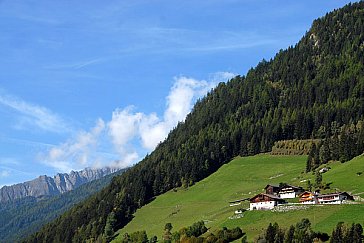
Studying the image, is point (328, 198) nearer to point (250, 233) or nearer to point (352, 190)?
point (352, 190)

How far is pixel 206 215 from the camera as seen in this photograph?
162 meters

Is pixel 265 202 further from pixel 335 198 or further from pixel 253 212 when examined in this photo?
pixel 335 198

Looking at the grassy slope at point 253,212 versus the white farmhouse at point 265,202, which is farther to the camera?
the white farmhouse at point 265,202

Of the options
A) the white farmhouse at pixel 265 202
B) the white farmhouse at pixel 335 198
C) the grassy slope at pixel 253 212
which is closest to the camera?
the grassy slope at pixel 253 212

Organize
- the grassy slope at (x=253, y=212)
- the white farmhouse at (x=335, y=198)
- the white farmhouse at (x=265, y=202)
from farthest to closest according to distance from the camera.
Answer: the white farmhouse at (x=265, y=202), the white farmhouse at (x=335, y=198), the grassy slope at (x=253, y=212)

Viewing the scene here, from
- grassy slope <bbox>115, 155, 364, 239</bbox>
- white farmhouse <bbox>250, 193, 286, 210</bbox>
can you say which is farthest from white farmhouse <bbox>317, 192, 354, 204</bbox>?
white farmhouse <bbox>250, 193, 286, 210</bbox>

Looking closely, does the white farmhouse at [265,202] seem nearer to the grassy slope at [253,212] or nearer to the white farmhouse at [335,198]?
the grassy slope at [253,212]

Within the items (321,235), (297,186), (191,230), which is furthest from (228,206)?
(321,235)

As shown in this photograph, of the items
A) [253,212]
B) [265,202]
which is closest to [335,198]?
[265,202]

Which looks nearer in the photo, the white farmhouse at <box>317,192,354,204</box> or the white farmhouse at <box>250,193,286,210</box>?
the white farmhouse at <box>317,192,354,204</box>

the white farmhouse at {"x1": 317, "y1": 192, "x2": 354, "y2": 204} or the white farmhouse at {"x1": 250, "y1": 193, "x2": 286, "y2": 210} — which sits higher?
the white farmhouse at {"x1": 250, "y1": 193, "x2": 286, "y2": 210}

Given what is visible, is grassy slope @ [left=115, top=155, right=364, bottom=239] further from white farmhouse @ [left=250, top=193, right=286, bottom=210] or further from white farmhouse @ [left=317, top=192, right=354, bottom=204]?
white farmhouse @ [left=317, top=192, right=354, bottom=204]

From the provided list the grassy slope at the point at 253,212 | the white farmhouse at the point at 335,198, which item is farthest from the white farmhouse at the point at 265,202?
the white farmhouse at the point at 335,198

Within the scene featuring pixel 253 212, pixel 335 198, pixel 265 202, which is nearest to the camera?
pixel 335 198
